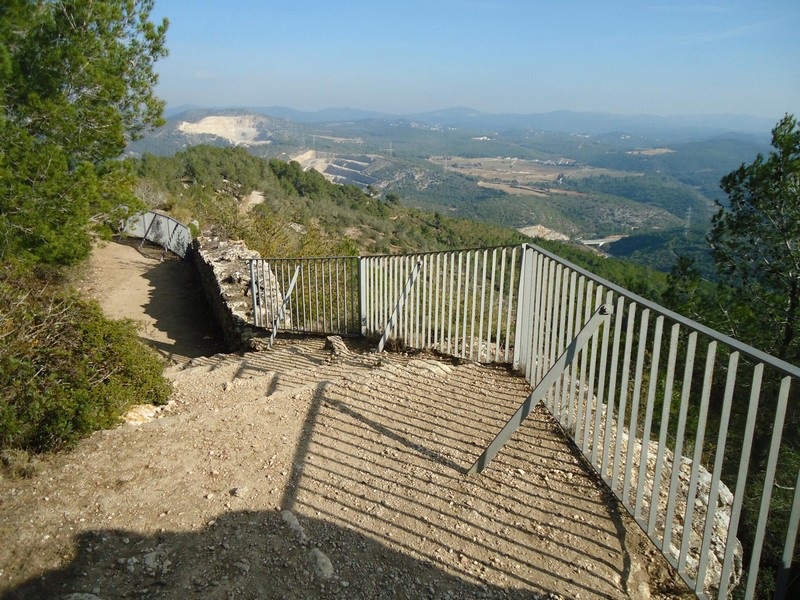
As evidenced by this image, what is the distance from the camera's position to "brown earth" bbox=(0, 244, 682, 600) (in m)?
2.78

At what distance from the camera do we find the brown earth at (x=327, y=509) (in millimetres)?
2775

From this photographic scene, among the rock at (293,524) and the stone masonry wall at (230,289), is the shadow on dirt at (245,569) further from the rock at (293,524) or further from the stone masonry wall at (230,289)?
the stone masonry wall at (230,289)

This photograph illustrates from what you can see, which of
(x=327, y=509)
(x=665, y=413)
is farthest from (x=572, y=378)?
(x=327, y=509)

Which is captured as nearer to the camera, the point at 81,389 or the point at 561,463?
the point at 561,463

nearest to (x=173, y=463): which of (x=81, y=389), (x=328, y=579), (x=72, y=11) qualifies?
(x=81, y=389)

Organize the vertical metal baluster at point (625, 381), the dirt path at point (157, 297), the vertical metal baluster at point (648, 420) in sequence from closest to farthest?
1. the vertical metal baluster at point (648, 420)
2. the vertical metal baluster at point (625, 381)
3. the dirt path at point (157, 297)

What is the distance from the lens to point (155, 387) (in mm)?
4992

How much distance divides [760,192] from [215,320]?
36.8ft

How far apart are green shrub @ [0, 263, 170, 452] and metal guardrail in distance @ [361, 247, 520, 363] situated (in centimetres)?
303

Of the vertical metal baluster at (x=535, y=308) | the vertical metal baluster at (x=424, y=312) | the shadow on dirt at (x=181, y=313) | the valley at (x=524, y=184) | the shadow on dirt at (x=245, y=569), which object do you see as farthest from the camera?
the valley at (x=524, y=184)

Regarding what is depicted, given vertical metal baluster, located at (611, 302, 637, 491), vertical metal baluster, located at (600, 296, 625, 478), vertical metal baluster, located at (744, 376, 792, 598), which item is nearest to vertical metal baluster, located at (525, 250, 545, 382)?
vertical metal baluster, located at (600, 296, 625, 478)

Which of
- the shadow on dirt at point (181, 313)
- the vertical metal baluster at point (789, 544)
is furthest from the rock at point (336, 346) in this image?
the vertical metal baluster at point (789, 544)

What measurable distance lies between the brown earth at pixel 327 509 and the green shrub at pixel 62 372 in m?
0.22

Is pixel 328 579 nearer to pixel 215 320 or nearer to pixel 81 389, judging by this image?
pixel 81 389
